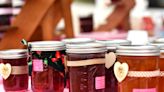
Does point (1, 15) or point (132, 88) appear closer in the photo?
point (132, 88)

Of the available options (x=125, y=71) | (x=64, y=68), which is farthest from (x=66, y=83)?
(x=125, y=71)

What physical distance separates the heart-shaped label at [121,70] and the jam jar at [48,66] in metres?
0.21

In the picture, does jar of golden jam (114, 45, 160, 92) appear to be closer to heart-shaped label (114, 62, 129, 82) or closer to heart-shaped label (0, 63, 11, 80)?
heart-shaped label (114, 62, 129, 82)

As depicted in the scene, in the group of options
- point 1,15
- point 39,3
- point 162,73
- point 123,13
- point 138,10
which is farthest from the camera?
point 138,10

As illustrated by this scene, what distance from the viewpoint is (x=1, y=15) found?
3488 millimetres

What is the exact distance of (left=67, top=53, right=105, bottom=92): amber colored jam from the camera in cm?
112

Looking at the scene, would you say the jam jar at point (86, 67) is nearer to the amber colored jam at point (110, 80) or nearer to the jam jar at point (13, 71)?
the amber colored jam at point (110, 80)

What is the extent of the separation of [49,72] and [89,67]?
0.53 feet

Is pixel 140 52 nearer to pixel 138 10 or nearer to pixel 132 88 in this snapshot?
pixel 132 88

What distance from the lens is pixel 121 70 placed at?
1.08 meters

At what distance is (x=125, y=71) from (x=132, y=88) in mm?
54

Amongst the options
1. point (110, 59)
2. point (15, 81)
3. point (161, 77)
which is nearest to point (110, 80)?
point (110, 59)

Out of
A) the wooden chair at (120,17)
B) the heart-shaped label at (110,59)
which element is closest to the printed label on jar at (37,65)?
the heart-shaped label at (110,59)

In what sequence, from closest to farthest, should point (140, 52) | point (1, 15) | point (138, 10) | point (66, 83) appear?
point (140, 52), point (66, 83), point (1, 15), point (138, 10)
